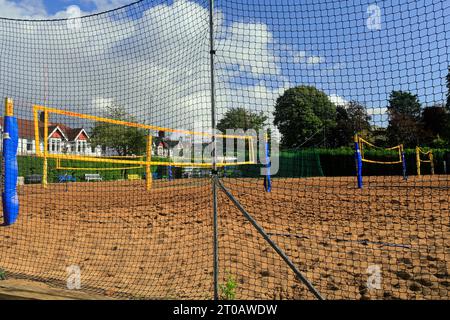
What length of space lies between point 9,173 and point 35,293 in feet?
11.0

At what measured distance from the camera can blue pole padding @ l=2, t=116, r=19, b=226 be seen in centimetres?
518

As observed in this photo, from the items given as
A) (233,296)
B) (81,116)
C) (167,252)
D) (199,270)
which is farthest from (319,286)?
(81,116)

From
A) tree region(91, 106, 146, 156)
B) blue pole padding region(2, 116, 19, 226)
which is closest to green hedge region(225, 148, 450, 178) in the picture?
tree region(91, 106, 146, 156)

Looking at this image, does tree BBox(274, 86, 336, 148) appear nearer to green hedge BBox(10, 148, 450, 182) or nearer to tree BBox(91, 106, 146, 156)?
tree BBox(91, 106, 146, 156)

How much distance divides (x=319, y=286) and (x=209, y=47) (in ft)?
7.12

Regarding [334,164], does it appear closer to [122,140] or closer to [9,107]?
[122,140]

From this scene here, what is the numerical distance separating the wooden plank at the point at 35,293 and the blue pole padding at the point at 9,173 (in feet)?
9.11

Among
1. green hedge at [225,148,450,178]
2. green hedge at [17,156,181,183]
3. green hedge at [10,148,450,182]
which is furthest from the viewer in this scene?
green hedge at [225,148,450,178]

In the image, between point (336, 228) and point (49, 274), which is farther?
point (336, 228)

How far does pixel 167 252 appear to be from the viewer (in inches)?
157

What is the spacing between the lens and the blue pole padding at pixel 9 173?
5.18m

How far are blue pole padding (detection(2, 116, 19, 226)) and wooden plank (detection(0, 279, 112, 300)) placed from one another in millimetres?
2776

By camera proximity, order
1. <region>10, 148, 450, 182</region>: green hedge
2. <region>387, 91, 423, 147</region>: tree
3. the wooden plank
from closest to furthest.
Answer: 1. the wooden plank
2. <region>387, 91, 423, 147</region>: tree
3. <region>10, 148, 450, 182</region>: green hedge
